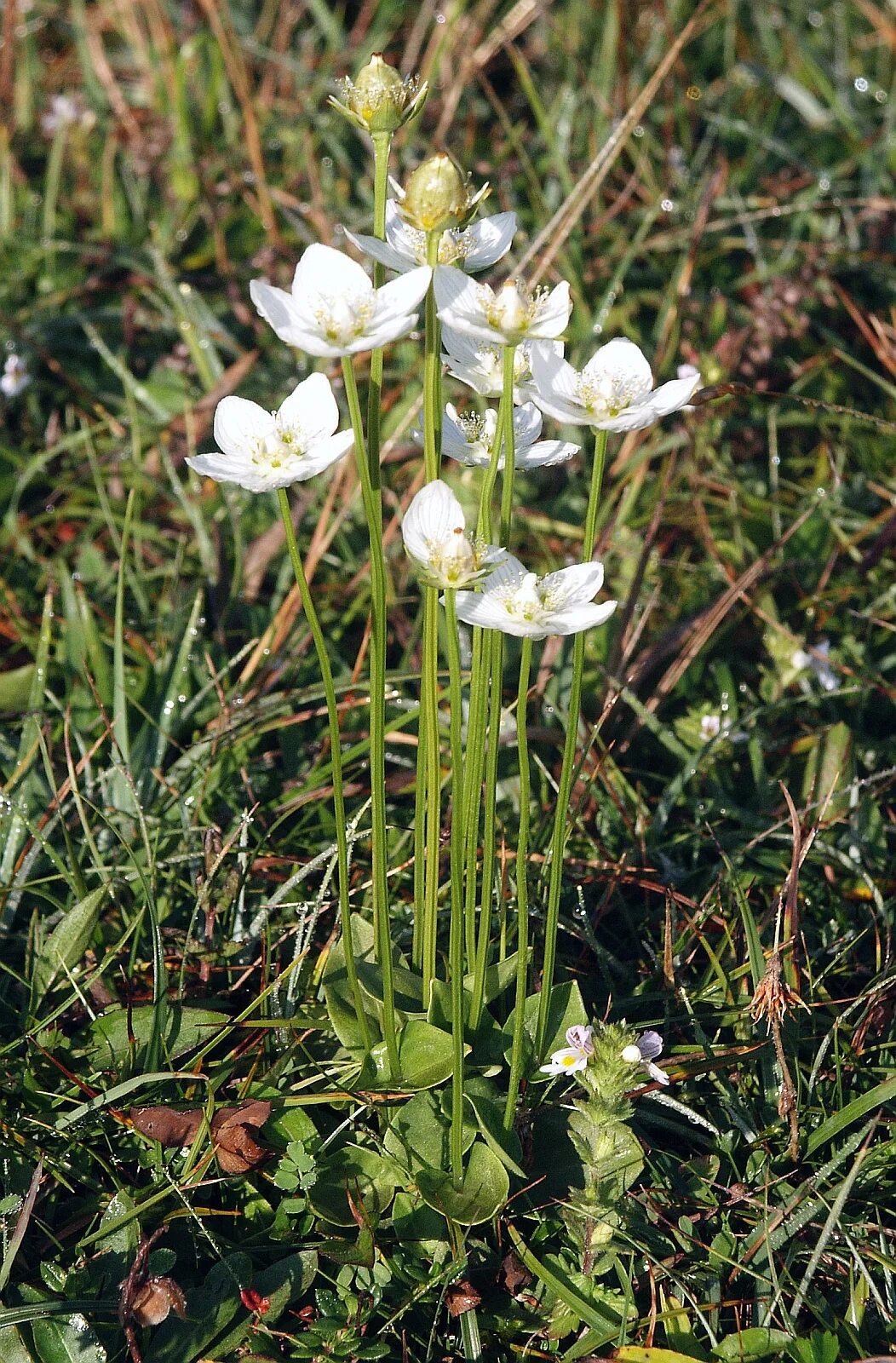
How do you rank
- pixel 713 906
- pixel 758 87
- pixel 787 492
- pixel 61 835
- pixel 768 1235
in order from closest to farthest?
pixel 768 1235, pixel 713 906, pixel 61 835, pixel 787 492, pixel 758 87

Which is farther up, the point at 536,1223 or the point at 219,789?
the point at 219,789

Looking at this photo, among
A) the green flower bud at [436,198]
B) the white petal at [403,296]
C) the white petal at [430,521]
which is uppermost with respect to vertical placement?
the green flower bud at [436,198]

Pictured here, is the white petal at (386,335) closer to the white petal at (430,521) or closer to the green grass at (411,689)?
the white petal at (430,521)

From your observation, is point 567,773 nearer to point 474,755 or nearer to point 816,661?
point 474,755

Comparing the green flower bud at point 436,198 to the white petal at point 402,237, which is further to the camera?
the white petal at point 402,237

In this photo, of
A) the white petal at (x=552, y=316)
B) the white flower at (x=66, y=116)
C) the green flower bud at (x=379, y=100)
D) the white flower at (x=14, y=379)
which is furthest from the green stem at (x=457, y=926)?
the white flower at (x=66, y=116)

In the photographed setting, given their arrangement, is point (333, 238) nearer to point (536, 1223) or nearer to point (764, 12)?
point (764, 12)

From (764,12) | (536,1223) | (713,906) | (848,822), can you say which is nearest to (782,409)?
(848,822)

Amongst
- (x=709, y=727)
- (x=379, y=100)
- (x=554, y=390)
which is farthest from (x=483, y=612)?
(x=709, y=727)
